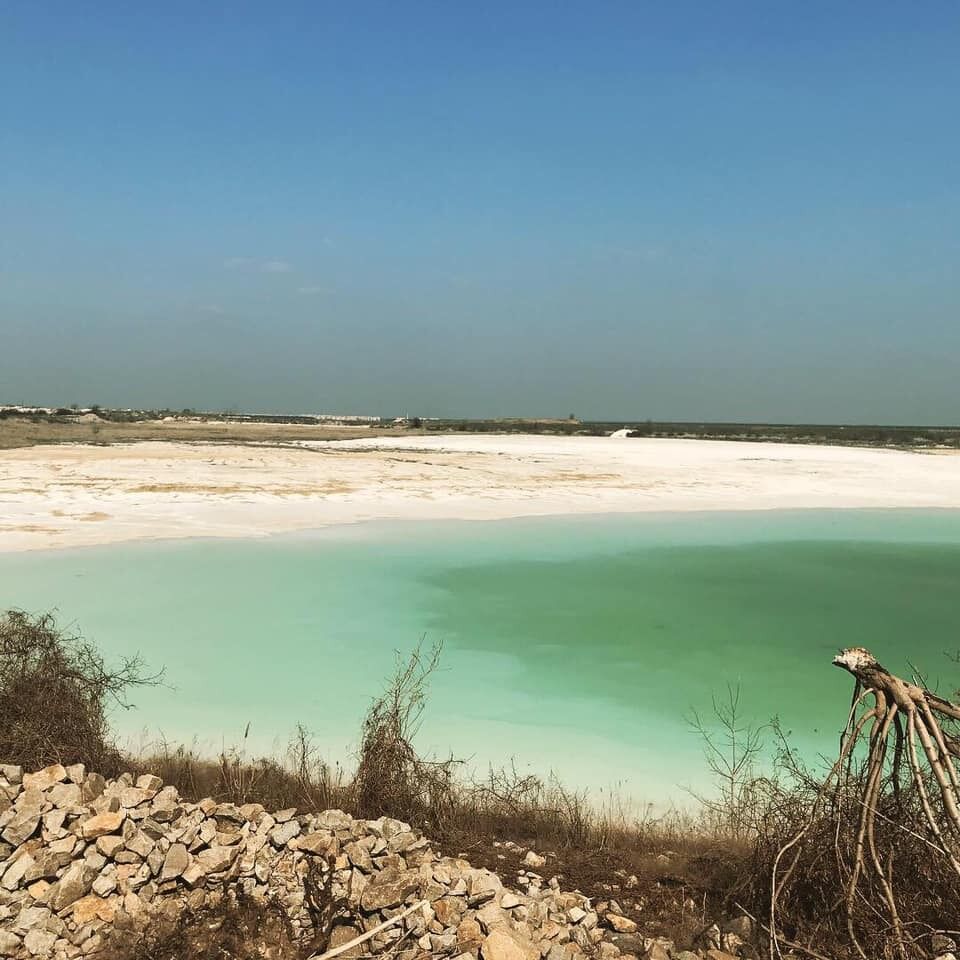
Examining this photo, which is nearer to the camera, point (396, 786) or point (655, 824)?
point (396, 786)

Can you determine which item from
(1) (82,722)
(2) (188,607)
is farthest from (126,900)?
(2) (188,607)

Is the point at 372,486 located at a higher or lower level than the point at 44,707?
higher

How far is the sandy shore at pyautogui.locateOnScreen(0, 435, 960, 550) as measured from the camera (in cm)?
1986

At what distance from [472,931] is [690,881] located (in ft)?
5.44

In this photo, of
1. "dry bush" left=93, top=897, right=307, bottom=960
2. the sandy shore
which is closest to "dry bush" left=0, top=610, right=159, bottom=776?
"dry bush" left=93, top=897, right=307, bottom=960

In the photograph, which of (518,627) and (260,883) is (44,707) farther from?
(518,627)

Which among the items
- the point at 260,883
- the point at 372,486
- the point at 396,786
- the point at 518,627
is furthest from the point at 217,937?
the point at 372,486

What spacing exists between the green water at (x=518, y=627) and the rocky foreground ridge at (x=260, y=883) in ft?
9.47

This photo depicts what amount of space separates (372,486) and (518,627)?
15337mm

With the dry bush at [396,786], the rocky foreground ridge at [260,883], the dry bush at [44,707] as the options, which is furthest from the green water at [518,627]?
the rocky foreground ridge at [260,883]

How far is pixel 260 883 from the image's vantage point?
15.4 feet

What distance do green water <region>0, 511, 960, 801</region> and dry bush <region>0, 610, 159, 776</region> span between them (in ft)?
6.03

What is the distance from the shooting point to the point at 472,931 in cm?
431

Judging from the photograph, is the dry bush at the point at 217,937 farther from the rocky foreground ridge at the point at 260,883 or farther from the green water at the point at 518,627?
the green water at the point at 518,627
